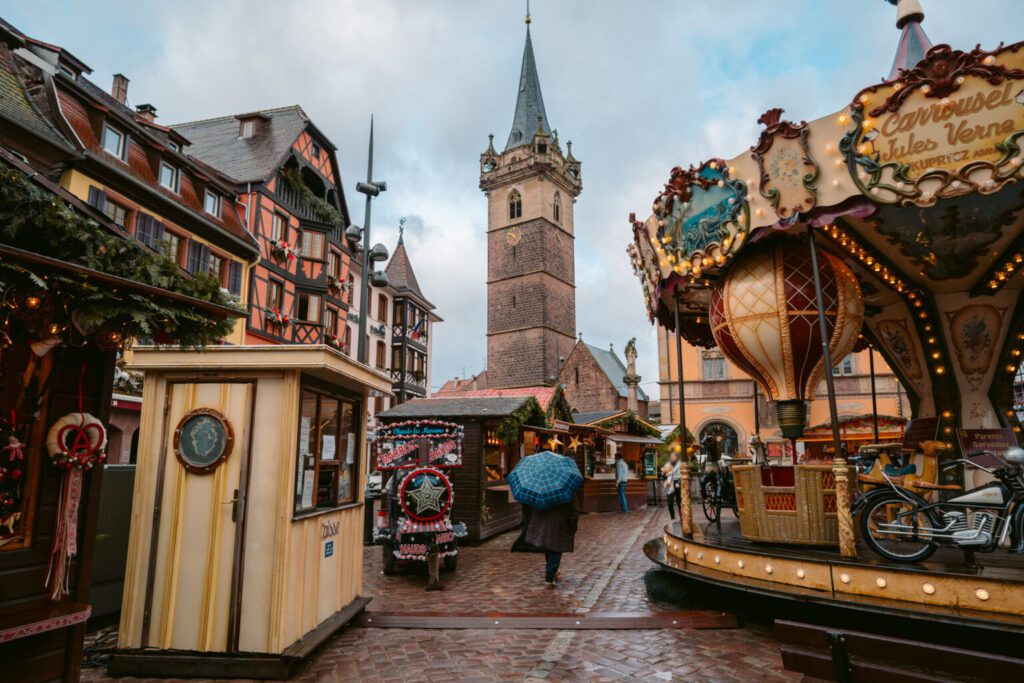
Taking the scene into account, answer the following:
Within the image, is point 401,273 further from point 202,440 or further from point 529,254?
point 202,440

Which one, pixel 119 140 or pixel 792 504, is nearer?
pixel 792 504

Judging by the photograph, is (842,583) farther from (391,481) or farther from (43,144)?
(43,144)

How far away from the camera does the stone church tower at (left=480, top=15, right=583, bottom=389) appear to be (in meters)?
50.6

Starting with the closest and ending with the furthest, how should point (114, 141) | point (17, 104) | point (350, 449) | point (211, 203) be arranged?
point (350, 449) → point (17, 104) → point (114, 141) → point (211, 203)

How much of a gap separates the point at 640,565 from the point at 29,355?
8363mm

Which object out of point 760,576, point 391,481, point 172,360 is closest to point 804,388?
point 760,576

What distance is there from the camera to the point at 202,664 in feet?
15.7

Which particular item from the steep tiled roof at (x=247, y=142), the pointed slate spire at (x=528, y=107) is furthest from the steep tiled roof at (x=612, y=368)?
the steep tiled roof at (x=247, y=142)

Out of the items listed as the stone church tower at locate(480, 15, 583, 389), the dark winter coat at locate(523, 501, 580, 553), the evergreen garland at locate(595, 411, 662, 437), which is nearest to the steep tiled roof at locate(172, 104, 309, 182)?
the evergreen garland at locate(595, 411, 662, 437)

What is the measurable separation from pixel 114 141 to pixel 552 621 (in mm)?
16687

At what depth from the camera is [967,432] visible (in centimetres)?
979

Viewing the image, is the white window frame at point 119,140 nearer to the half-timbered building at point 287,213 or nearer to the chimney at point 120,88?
the half-timbered building at point 287,213

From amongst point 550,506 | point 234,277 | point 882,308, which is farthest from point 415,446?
point 234,277

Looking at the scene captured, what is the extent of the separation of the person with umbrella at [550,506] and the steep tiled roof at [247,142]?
17.9 m
